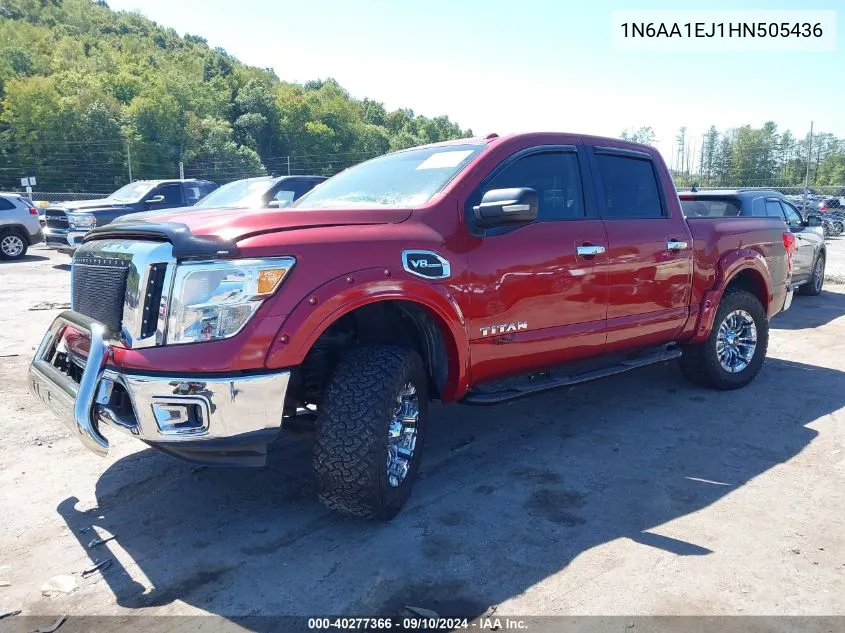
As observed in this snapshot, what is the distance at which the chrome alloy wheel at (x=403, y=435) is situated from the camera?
3.24 meters

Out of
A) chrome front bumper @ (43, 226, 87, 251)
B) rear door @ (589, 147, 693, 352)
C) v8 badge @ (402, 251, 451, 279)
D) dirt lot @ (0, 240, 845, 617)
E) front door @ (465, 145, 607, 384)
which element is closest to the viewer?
dirt lot @ (0, 240, 845, 617)

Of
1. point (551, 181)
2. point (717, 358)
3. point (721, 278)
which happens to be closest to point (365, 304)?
point (551, 181)

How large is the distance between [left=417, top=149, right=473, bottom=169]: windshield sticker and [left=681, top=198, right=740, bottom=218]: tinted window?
590 cm

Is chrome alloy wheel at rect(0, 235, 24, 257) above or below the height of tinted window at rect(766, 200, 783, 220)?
below

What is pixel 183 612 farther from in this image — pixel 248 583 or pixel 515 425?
pixel 515 425

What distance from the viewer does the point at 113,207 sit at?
1335 cm

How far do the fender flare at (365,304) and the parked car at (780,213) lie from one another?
19.4 feet

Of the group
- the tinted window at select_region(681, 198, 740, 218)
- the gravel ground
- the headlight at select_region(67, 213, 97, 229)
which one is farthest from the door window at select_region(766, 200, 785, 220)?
the headlight at select_region(67, 213, 97, 229)

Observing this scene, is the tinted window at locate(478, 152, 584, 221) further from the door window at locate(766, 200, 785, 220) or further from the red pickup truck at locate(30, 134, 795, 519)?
the door window at locate(766, 200, 785, 220)

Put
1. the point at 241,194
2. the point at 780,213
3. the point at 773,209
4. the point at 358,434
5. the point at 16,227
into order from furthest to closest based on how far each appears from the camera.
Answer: the point at 16,227
the point at 241,194
the point at 780,213
the point at 773,209
the point at 358,434

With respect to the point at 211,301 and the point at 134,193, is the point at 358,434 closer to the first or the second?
the point at 211,301

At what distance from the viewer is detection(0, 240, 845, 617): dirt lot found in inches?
103

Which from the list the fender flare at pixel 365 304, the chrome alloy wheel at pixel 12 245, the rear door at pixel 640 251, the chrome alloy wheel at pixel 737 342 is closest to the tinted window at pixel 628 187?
the rear door at pixel 640 251

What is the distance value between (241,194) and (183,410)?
8256 mm
